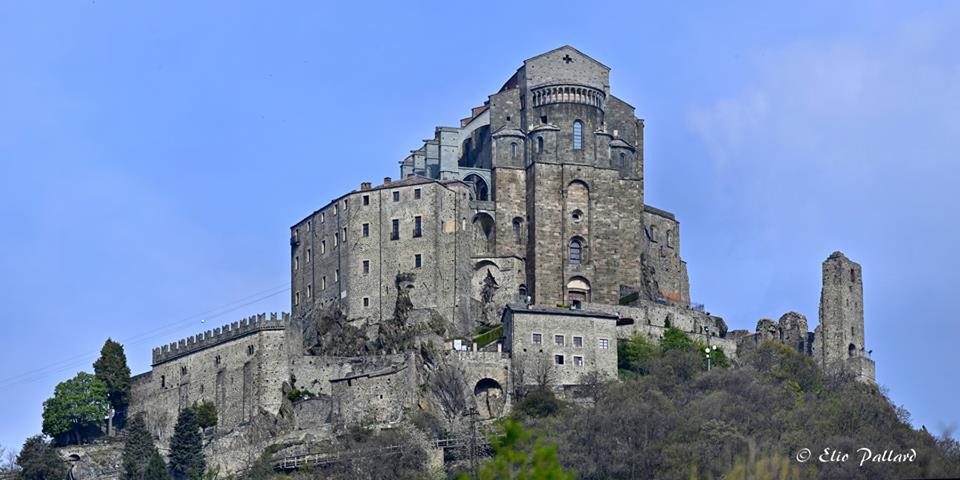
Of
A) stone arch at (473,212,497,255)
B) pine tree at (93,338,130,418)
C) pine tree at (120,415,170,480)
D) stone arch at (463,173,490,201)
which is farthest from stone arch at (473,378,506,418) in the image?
pine tree at (93,338,130,418)

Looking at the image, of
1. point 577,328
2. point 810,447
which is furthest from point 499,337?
point 810,447

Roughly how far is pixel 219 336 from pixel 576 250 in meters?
19.1

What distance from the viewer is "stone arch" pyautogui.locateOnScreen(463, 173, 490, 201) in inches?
4400

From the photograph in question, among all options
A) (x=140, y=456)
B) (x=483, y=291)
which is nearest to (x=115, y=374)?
(x=140, y=456)

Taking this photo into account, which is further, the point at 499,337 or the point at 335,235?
the point at 335,235

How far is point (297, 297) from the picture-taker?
11188cm

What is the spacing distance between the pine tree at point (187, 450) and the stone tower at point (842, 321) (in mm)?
32763

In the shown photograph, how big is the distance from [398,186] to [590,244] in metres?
10.3

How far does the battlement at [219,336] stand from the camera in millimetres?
100625

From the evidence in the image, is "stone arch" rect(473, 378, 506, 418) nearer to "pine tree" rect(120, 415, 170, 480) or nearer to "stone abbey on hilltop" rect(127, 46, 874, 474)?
"stone abbey on hilltop" rect(127, 46, 874, 474)

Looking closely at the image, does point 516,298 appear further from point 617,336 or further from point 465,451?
point 465,451

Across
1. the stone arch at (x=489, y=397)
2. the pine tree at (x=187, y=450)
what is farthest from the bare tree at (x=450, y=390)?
the pine tree at (x=187, y=450)

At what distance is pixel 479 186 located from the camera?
112 m

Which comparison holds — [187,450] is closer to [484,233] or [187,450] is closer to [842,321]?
[484,233]
